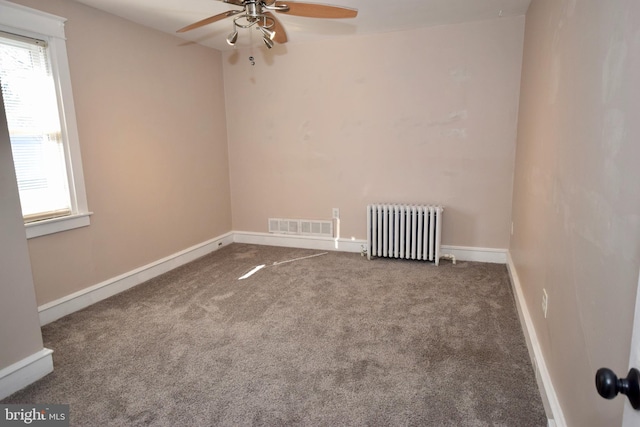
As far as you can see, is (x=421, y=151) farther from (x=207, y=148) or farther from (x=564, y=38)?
(x=207, y=148)

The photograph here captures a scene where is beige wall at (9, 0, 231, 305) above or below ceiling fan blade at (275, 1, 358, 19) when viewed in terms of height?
below

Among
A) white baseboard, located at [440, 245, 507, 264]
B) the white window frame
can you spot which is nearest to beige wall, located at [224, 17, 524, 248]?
white baseboard, located at [440, 245, 507, 264]

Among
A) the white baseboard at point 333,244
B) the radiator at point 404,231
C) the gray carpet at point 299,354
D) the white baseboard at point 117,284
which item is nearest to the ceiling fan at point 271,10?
the gray carpet at point 299,354

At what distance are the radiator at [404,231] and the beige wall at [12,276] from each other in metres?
Result: 3.00

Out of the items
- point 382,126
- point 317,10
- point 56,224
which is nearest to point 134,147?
point 56,224

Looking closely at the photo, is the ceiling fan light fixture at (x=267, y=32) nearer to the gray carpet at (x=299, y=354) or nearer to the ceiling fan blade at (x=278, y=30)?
the ceiling fan blade at (x=278, y=30)

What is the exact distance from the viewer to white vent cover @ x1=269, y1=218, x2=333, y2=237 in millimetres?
4541

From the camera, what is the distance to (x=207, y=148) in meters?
4.45

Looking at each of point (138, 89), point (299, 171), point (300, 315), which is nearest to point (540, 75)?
point (300, 315)

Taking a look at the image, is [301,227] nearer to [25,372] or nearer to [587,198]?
[25,372]

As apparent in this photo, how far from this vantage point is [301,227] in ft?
15.3

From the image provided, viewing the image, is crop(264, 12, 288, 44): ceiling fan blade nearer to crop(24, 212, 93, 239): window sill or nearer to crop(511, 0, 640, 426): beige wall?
crop(511, 0, 640, 426): beige wall

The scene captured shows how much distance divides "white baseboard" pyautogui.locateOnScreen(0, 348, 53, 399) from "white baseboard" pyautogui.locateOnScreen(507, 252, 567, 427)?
106 inches

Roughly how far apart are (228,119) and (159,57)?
1.19m
